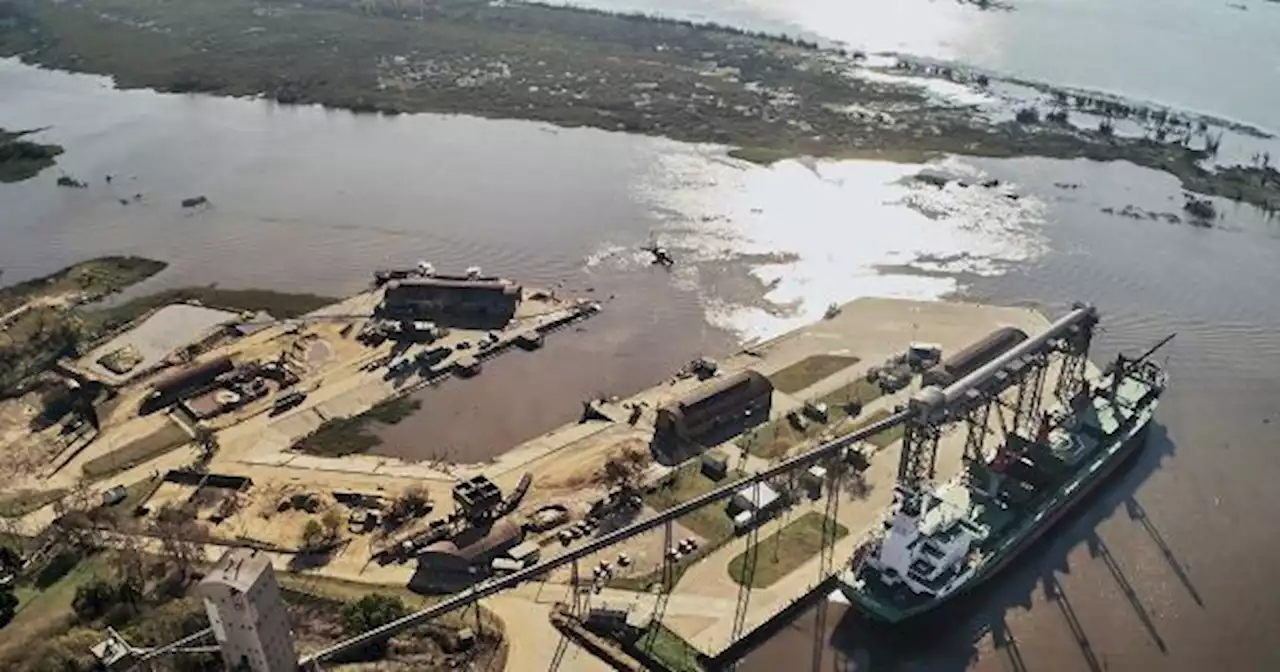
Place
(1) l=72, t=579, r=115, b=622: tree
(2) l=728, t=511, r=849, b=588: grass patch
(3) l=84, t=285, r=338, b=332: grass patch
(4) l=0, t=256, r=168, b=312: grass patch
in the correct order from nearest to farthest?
(1) l=72, t=579, r=115, b=622: tree < (2) l=728, t=511, r=849, b=588: grass patch < (3) l=84, t=285, r=338, b=332: grass patch < (4) l=0, t=256, r=168, b=312: grass patch

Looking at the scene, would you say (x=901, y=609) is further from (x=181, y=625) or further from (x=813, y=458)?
(x=181, y=625)


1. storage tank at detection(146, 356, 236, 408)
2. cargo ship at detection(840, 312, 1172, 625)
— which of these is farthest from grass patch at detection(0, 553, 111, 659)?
cargo ship at detection(840, 312, 1172, 625)

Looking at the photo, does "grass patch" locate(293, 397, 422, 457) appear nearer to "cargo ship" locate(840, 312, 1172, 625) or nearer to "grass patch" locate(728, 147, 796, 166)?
"cargo ship" locate(840, 312, 1172, 625)

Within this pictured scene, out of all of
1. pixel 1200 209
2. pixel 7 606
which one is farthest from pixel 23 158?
pixel 1200 209

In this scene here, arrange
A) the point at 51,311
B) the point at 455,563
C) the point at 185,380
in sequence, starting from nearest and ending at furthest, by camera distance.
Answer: the point at 455,563
the point at 185,380
the point at 51,311

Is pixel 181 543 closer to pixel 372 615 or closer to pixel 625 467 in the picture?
pixel 372 615

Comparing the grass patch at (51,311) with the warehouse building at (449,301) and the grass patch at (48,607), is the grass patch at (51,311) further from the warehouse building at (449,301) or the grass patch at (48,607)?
the grass patch at (48,607)

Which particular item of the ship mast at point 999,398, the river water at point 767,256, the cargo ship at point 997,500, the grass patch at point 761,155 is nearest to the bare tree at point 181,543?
the river water at point 767,256
